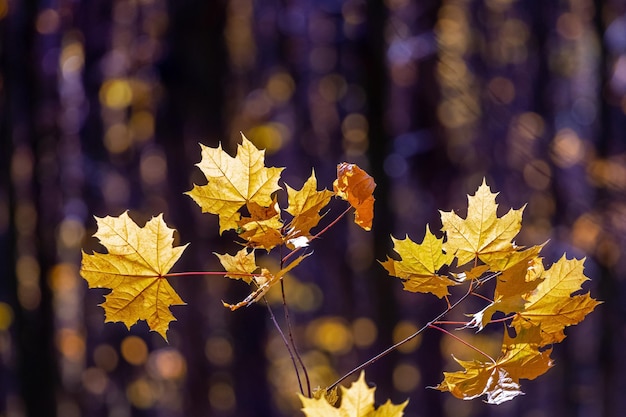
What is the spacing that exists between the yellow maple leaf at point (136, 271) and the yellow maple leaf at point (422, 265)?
26cm

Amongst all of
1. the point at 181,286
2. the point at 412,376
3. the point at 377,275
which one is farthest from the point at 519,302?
the point at 412,376

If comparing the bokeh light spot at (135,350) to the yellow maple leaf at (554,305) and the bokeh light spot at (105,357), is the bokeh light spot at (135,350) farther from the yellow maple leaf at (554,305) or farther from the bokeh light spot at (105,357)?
the yellow maple leaf at (554,305)

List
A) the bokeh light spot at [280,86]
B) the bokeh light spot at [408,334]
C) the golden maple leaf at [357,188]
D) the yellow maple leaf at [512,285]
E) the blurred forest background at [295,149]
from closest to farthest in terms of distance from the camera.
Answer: the yellow maple leaf at [512,285], the golden maple leaf at [357,188], the blurred forest background at [295,149], the bokeh light spot at [408,334], the bokeh light spot at [280,86]

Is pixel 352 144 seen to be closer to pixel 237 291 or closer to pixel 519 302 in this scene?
pixel 237 291

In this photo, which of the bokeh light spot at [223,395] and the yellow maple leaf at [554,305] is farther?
the bokeh light spot at [223,395]

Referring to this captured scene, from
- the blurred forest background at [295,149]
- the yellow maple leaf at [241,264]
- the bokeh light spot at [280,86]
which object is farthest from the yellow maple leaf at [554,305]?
the bokeh light spot at [280,86]

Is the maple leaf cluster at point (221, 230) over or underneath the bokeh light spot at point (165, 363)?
over

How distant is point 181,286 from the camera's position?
4680mm

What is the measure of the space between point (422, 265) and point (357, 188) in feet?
0.40

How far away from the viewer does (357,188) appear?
35.1 inches

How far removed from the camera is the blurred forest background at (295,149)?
4.26 meters

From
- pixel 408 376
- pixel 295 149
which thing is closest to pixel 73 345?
pixel 295 149

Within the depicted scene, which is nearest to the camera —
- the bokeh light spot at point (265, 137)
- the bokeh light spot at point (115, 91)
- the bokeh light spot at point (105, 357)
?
the bokeh light spot at point (265, 137)

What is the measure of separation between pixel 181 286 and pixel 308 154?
10.8ft
